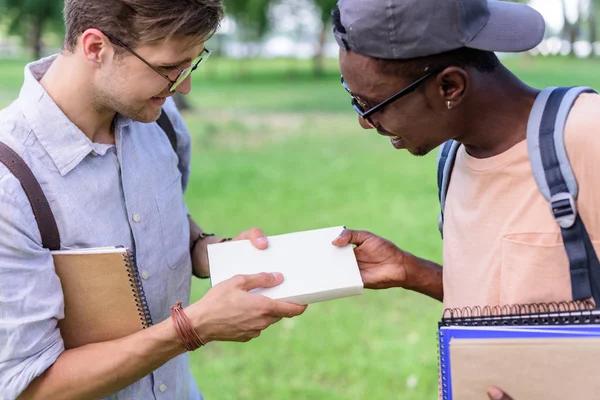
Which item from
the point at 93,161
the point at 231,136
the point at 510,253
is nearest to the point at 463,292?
the point at 510,253

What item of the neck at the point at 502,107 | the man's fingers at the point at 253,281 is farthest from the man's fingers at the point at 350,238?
the neck at the point at 502,107

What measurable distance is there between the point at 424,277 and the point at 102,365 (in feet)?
3.28

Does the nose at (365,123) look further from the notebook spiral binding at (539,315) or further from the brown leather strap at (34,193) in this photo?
the brown leather strap at (34,193)

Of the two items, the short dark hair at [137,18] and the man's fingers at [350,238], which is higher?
the short dark hair at [137,18]

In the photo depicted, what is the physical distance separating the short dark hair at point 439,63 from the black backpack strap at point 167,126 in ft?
3.17

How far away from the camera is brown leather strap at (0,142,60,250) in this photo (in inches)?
75.6

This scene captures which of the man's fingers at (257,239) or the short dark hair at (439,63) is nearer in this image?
the short dark hair at (439,63)

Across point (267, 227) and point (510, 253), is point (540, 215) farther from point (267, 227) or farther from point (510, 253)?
point (267, 227)

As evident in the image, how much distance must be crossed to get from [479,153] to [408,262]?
1.81ft

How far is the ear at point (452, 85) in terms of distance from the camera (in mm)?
1697

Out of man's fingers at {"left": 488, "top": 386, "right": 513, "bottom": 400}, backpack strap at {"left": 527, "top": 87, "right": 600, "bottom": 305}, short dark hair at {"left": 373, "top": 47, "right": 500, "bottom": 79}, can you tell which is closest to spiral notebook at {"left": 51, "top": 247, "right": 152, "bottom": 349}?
short dark hair at {"left": 373, "top": 47, "right": 500, "bottom": 79}

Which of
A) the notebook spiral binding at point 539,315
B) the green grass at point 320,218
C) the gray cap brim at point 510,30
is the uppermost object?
the gray cap brim at point 510,30

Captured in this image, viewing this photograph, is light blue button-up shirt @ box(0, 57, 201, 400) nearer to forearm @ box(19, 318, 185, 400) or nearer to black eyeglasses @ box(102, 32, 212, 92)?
forearm @ box(19, 318, 185, 400)

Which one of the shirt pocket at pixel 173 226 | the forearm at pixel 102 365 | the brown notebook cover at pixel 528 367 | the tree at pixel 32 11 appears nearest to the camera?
the brown notebook cover at pixel 528 367
